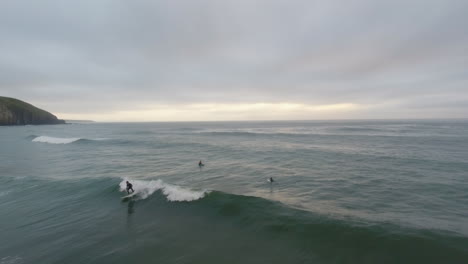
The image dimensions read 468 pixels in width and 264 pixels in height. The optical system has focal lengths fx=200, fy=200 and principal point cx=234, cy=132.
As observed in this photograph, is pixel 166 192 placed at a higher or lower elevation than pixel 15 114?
lower

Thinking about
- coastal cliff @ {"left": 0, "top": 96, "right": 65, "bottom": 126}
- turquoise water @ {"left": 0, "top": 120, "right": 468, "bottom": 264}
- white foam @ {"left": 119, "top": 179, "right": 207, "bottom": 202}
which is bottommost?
turquoise water @ {"left": 0, "top": 120, "right": 468, "bottom": 264}

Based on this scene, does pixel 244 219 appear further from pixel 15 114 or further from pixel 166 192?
pixel 15 114

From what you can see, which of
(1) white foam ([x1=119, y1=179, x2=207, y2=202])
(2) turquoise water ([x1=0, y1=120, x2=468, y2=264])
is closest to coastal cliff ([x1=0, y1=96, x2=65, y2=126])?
(2) turquoise water ([x1=0, y1=120, x2=468, y2=264])

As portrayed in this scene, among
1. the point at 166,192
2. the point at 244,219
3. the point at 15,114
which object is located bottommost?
the point at 244,219

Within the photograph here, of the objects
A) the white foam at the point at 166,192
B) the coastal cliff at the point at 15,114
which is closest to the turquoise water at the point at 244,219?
the white foam at the point at 166,192

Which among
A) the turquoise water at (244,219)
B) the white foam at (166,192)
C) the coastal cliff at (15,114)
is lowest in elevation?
the turquoise water at (244,219)

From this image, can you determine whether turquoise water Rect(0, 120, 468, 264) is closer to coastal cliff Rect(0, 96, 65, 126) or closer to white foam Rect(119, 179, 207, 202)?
white foam Rect(119, 179, 207, 202)

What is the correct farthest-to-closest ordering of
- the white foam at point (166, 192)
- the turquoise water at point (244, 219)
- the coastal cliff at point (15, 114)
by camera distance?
the coastal cliff at point (15, 114)
the white foam at point (166, 192)
the turquoise water at point (244, 219)

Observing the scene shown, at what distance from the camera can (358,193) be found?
1758 centimetres

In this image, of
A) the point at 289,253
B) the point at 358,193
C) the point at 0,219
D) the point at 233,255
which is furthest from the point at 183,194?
the point at 358,193

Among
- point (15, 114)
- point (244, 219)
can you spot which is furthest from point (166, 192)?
point (15, 114)

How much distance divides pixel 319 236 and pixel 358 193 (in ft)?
28.9

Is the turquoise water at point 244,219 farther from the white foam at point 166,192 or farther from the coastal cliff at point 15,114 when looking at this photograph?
the coastal cliff at point 15,114

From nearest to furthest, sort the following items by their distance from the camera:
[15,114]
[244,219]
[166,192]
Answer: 1. [244,219]
2. [166,192]
3. [15,114]
